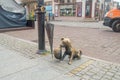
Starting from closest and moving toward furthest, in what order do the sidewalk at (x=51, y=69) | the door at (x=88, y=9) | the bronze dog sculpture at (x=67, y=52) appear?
the sidewalk at (x=51, y=69)
the bronze dog sculpture at (x=67, y=52)
the door at (x=88, y=9)

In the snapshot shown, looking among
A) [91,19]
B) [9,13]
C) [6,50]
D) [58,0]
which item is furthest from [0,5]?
→ [58,0]

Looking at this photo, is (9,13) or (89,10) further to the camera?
(89,10)

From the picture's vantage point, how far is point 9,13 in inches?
447

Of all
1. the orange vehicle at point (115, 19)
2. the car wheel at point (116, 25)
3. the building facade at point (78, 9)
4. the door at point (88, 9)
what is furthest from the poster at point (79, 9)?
the car wheel at point (116, 25)

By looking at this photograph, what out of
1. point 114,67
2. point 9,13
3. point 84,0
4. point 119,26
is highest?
point 84,0

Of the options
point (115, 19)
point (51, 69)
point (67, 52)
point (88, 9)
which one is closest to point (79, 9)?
point (88, 9)

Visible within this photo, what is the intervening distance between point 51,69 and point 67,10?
25714 mm

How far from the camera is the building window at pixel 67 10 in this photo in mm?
27844

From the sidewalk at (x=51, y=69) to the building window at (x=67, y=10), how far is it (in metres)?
23.8

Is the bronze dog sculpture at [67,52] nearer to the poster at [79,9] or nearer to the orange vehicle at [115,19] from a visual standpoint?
the orange vehicle at [115,19]

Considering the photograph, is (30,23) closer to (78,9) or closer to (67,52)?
(67,52)

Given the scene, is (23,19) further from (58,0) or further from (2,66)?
(58,0)

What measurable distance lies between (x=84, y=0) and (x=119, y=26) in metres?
16.3

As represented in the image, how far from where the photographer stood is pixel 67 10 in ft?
94.4
